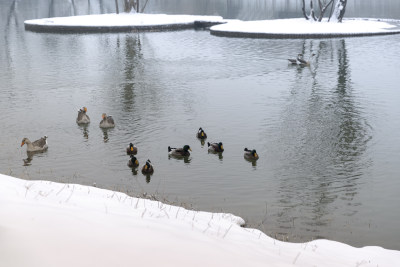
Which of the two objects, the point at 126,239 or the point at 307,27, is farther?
the point at 307,27

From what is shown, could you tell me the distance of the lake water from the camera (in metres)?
14.0

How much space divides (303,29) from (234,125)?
96.1ft

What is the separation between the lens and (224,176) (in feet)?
52.7

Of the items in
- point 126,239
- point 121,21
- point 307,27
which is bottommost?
point 126,239

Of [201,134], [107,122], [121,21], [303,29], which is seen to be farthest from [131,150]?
[121,21]

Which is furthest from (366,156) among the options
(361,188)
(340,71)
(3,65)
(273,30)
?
(273,30)

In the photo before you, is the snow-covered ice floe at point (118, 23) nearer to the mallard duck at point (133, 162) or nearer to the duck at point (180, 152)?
the duck at point (180, 152)

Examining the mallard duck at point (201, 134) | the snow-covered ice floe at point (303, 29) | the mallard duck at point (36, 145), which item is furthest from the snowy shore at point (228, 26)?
the mallard duck at point (36, 145)

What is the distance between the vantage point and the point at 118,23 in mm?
54656

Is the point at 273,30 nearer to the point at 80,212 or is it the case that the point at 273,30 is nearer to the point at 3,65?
the point at 3,65

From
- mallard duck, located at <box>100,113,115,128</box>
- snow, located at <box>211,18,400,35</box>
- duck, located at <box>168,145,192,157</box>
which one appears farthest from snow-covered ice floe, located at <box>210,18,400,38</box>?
duck, located at <box>168,145,192,157</box>

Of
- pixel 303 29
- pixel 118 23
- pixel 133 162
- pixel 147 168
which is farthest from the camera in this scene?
pixel 118 23

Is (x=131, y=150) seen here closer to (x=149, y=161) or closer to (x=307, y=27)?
(x=149, y=161)

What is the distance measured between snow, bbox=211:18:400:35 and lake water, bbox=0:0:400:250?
4.58m
